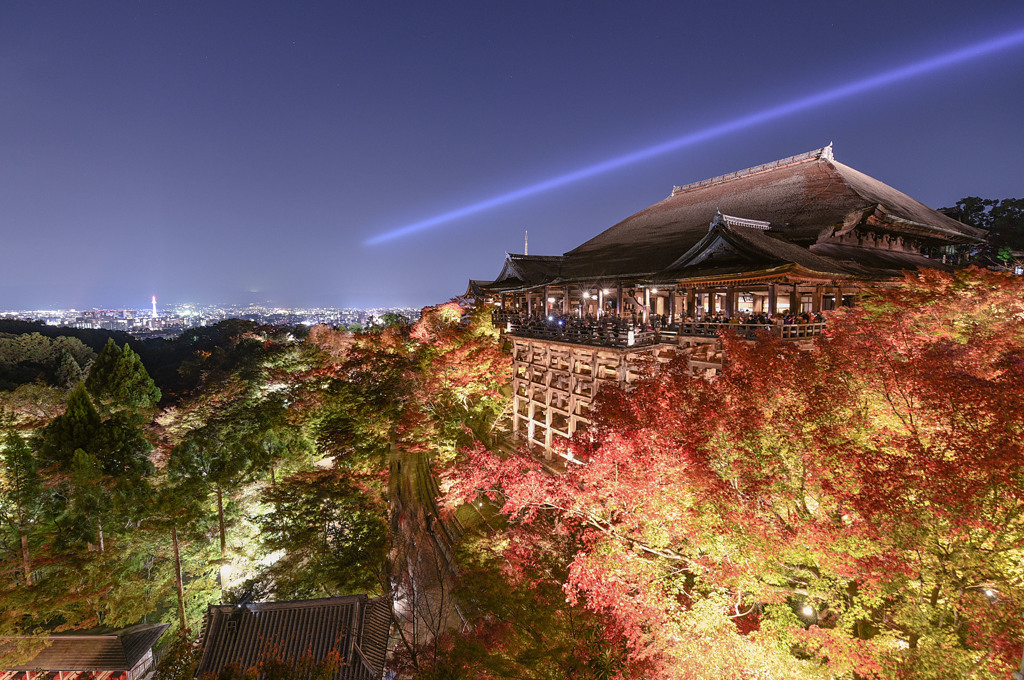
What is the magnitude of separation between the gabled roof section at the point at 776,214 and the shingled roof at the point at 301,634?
55.9 feet

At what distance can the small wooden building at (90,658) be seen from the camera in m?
14.6

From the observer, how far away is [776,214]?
22000 mm

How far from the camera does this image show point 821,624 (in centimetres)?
1040

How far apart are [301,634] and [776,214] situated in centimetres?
2716

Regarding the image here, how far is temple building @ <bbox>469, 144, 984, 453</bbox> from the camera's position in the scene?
14945 mm

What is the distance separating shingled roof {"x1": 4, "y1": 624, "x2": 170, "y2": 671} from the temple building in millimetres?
16340

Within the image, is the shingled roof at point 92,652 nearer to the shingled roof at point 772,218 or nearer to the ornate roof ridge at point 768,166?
the shingled roof at point 772,218

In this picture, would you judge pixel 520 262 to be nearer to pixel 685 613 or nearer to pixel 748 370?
pixel 748 370

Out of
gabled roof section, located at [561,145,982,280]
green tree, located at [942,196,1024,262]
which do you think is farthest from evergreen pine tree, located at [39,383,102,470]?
green tree, located at [942,196,1024,262]

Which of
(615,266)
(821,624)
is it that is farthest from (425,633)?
(615,266)

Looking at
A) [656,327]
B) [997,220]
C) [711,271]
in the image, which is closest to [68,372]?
[656,327]

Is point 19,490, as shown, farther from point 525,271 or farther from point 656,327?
point 656,327

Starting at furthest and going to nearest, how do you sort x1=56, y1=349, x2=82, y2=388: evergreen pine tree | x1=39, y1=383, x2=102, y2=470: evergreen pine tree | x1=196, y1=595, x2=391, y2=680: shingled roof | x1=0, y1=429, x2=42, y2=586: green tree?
1. x1=56, y1=349, x2=82, y2=388: evergreen pine tree
2. x1=39, y1=383, x2=102, y2=470: evergreen pine tree
3. x1=0, y1=429, x2=42, y2=586: green tree
4. x1=196, y1=595, x2=391, y2=680: shingled roof

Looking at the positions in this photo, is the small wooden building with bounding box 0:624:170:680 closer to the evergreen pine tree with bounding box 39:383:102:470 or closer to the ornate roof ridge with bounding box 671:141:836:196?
the evergreen pine tree with bounding box 39:383:102:470
